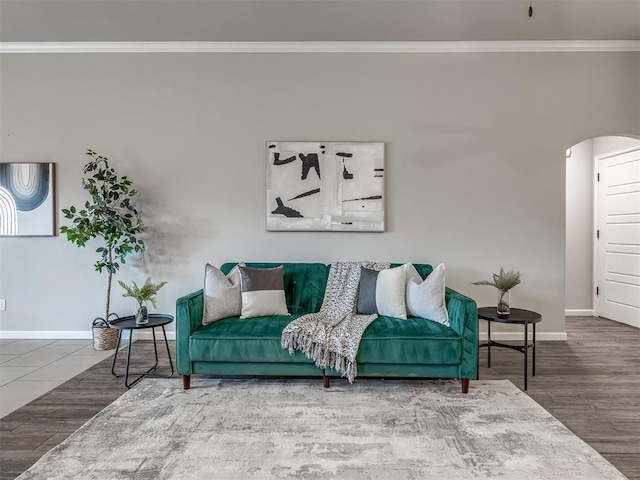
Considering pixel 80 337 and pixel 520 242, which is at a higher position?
pixel 520 242

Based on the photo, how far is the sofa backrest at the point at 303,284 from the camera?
3361 mm

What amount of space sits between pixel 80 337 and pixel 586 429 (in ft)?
14.6

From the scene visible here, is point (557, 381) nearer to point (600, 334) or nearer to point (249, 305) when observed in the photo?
point (600, 334)

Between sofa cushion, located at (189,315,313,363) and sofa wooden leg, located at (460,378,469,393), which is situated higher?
sofa cushion, located at (189,315,313,363)

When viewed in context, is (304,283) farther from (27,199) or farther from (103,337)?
(27,199)

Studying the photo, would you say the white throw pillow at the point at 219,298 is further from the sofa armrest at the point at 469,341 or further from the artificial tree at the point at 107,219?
the sofa armrest at the point at 469,341

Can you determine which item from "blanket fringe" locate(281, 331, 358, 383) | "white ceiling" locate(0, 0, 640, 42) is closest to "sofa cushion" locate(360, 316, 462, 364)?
"blanket fringe" locate(281, 331, 358, 383)

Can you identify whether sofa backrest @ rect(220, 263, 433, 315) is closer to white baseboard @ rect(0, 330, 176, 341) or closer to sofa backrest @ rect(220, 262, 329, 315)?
sofa backrest @ rect(220, 262, 329, 315)

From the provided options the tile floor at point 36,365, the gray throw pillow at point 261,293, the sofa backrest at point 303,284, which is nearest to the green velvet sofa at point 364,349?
the gray throw pillow at point 261,293

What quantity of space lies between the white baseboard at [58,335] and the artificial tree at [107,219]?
35 centimetres

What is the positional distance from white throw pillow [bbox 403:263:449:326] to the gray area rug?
0.52 meters

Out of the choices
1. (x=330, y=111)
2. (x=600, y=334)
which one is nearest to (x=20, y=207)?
(x=330, y=111)

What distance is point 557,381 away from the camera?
9.55ft

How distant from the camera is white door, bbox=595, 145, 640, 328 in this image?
14.8 ft
